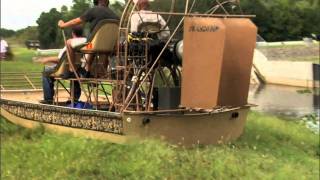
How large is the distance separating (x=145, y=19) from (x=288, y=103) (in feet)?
66.1

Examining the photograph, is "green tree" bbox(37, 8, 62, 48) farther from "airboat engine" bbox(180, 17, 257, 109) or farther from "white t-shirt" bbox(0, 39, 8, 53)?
"airboat engine" bbox(180, 17, 257, 109)

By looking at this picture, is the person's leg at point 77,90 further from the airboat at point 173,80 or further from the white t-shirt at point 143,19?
the white t-shirt at point 143,19

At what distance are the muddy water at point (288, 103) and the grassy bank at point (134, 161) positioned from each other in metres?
11.5

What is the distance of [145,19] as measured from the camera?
796 centimetres

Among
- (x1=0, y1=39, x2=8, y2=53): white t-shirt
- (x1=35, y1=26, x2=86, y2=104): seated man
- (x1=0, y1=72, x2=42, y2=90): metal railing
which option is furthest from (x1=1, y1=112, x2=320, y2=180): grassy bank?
(x1=0, y1=39, x2=8, y2=53): white t-shirt

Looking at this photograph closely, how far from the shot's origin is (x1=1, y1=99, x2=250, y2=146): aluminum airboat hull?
7.57m

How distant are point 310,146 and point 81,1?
164 inches

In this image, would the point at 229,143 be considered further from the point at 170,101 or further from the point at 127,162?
the point at 127,162

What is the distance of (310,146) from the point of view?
34.4 ft

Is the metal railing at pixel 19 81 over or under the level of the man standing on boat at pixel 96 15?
under

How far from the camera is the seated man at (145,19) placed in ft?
25.9

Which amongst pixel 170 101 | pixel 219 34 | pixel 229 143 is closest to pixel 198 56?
pixel 219 34

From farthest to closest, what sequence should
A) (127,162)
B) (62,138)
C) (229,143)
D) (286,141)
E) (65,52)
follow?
(286,141) → (65,52) → (229,143) → (62,138) → (127,162)

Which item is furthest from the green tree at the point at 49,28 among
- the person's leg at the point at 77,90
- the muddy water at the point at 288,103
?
the muddy water at the point at 288,103
